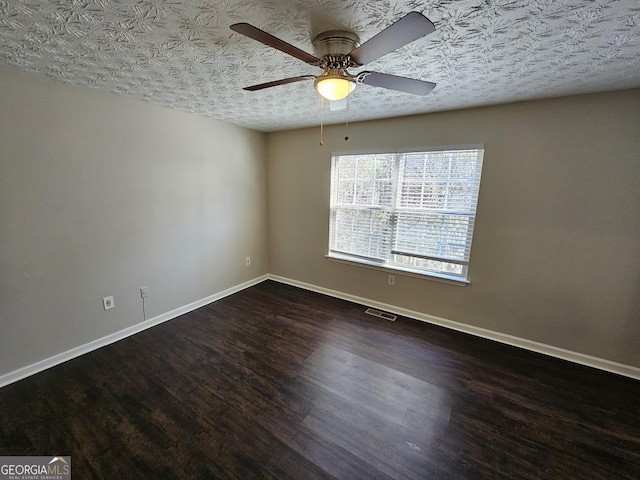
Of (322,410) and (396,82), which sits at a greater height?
(396,82)

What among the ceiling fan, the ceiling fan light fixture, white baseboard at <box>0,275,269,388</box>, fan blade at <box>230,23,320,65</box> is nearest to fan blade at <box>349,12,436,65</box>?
the ceiling fan

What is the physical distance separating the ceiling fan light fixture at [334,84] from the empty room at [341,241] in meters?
0.01

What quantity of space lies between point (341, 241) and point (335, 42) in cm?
251

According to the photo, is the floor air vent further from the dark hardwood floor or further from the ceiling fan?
the ceiling fan

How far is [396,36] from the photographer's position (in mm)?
1050

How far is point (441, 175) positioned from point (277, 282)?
2854 mm

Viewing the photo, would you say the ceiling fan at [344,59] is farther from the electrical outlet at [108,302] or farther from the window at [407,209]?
the electrical outlet at [108,302]

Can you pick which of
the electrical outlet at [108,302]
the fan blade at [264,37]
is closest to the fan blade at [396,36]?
the fan blade at [264,37]

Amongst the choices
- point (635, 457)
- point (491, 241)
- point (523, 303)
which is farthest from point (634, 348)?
point (491, 241)

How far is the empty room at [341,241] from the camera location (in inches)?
54.7

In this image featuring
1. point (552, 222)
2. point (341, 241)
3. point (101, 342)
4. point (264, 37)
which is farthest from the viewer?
point (341, 241)

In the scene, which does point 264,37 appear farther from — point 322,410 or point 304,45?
point 322,410
